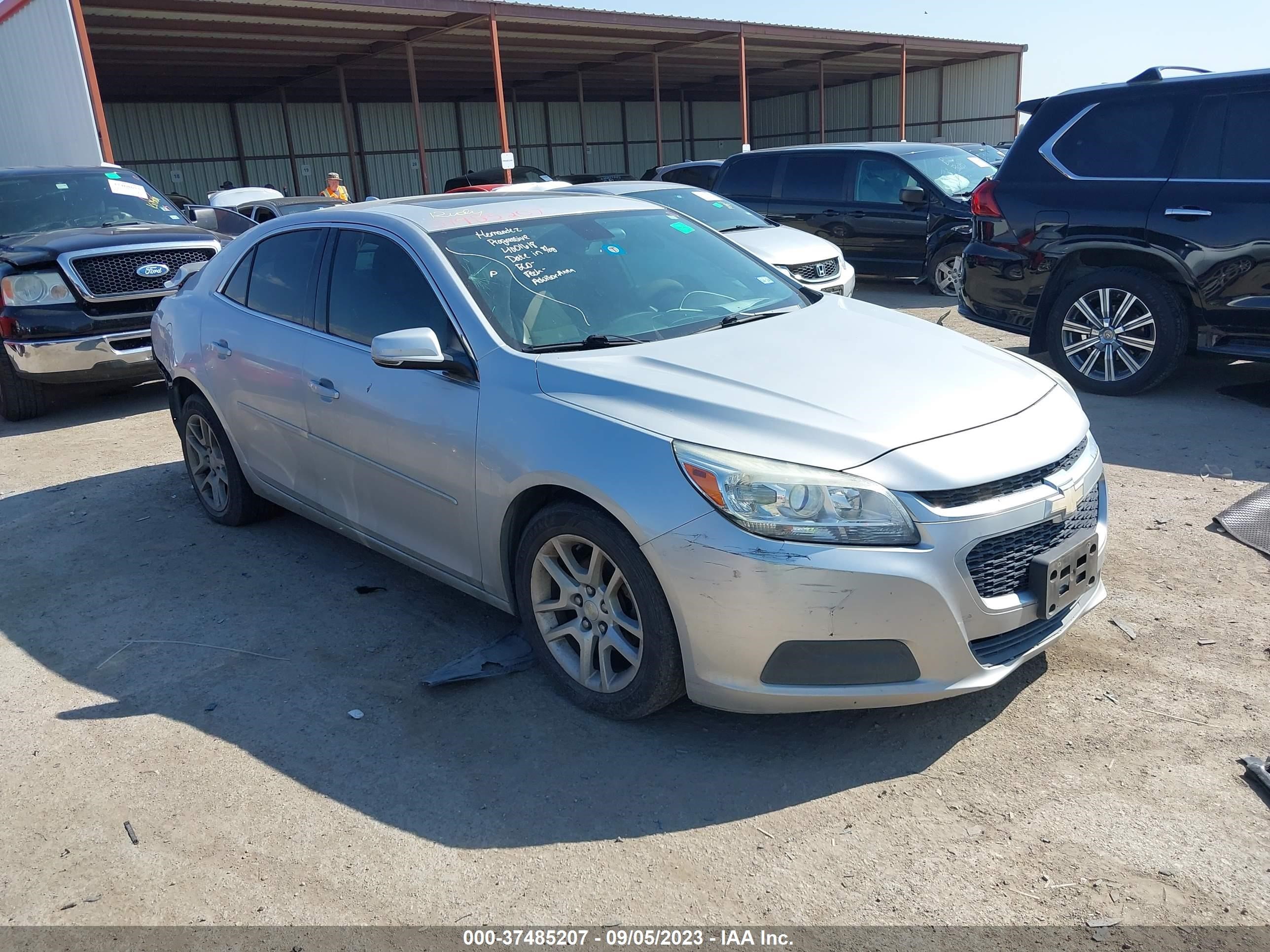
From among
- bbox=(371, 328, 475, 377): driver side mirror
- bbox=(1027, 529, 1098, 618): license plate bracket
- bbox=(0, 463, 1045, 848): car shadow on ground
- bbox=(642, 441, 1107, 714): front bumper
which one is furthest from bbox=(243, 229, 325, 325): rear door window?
bbox=(1027, 529, 1098, 618): license plate bracket

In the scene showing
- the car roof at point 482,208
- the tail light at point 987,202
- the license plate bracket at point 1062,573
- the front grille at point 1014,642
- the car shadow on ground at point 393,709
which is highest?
the car roof at point 482,208

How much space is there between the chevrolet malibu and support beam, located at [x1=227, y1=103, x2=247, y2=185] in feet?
94.8

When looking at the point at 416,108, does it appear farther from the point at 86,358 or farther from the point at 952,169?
the point at 86,358

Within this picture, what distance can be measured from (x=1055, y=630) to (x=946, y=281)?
9.12 metres

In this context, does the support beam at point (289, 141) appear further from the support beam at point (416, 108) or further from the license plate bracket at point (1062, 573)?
the license plate bracket at point (1062, 573)

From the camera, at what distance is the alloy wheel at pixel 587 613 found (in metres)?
3.22

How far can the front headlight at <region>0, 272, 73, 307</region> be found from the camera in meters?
7.97

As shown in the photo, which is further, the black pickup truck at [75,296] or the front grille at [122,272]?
the front grille at [122,272]

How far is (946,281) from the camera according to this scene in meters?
11.6

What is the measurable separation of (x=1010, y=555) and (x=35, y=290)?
7.96m

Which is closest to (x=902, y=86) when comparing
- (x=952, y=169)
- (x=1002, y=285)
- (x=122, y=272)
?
(x=952, y=169)

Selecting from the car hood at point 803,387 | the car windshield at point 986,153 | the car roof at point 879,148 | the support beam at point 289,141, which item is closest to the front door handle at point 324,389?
the car hood at point 803,387

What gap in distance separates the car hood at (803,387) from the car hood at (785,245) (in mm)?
5252

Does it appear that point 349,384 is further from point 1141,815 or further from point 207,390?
point 1141,815
